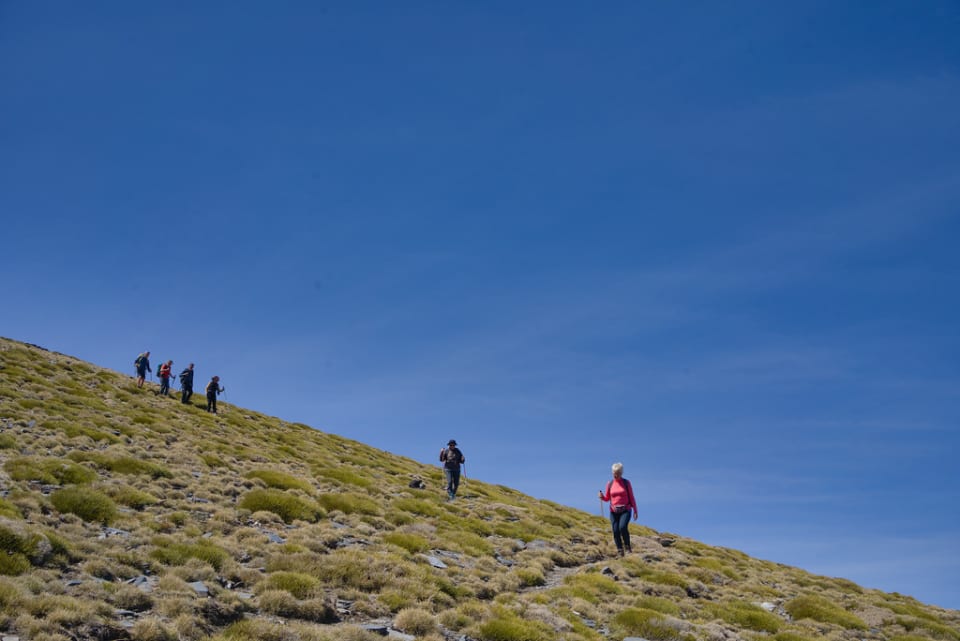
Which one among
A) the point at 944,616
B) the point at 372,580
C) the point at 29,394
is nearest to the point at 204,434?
the point at 29,394

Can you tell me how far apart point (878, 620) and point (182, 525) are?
22.2 meters

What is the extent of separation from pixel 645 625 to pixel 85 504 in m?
13.5

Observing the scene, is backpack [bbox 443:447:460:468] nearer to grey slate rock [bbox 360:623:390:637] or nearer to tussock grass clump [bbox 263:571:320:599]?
tussock grass clump [bbox 263:571:320:599]

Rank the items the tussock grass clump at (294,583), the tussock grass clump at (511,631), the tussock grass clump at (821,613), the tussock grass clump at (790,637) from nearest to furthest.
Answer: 1. the tussock grass clump at (511,631)
2. the tussock grass clump at (294,583)
3. the tussock grass clump at (790,637)
4. the tussock grass clump at (821,613)

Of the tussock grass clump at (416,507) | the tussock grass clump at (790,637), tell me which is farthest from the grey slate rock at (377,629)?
the tussock grass clump at (416,507)

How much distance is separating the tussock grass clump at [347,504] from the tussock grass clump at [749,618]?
38.8 ft

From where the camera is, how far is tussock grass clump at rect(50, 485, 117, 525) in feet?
48.0

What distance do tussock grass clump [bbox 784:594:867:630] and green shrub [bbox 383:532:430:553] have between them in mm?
11640

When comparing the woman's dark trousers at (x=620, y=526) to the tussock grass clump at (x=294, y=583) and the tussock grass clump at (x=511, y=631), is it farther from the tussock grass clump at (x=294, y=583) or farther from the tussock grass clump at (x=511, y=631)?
the tussock grass clump at (x=294, y=583)

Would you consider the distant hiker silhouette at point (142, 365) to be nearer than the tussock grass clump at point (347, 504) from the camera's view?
No

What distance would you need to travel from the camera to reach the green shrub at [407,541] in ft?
60.1

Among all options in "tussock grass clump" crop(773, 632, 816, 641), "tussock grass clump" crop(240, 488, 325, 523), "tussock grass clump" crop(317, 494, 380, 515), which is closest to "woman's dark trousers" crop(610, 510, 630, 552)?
"tussock grass clump" crop(773, 632, 816, 641)

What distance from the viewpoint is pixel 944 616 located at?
82.2 ft

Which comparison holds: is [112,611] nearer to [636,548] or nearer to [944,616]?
[636,548]
